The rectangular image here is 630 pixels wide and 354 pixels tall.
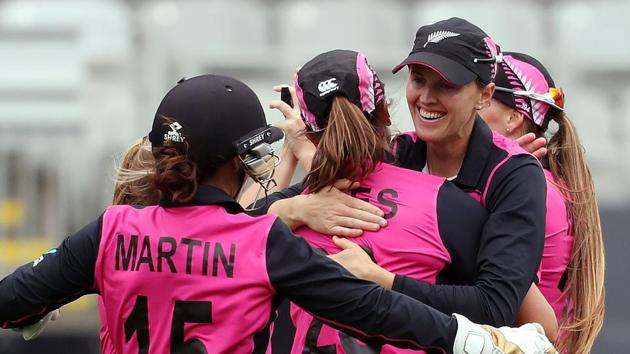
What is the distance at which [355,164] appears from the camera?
102 inches

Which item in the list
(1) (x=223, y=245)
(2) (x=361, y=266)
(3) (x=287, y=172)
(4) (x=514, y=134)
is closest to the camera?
(1) (x=223, y=245)

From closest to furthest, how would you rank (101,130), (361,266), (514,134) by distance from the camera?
(361,266)
(514,134)
(101,130)

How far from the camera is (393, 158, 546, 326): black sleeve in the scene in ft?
8.21

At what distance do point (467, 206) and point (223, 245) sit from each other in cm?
62

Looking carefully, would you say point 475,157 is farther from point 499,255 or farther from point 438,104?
point 499,255

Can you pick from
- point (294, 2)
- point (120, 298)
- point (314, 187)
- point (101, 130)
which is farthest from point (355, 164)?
point (294, 2)

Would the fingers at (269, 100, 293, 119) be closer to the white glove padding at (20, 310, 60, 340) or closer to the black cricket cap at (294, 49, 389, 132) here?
the black cricket cap at (294, 49, 389, 132)

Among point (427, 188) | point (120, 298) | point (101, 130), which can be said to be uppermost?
point (427, 188)

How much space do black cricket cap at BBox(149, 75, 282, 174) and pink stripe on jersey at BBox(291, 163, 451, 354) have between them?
0.36 metres

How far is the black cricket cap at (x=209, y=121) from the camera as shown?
2.36m

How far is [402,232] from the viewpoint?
2.57 m

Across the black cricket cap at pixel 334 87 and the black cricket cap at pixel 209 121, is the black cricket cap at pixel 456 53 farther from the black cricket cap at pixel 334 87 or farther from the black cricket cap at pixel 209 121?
the black cricket cap at pixel 209 121

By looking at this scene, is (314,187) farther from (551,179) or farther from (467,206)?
(551,179)

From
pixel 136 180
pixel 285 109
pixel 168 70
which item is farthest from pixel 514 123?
pixel 168 70
